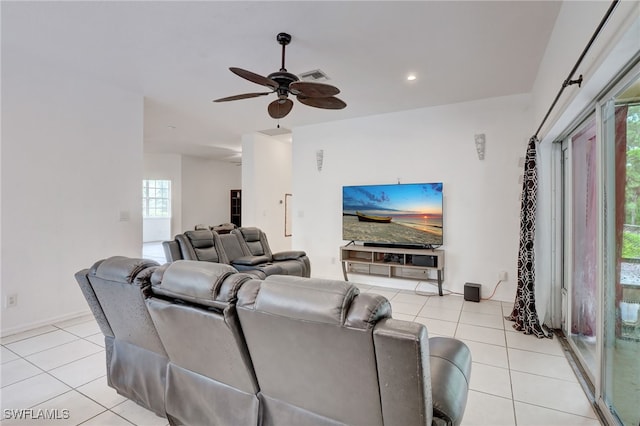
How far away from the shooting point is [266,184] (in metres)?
6.81

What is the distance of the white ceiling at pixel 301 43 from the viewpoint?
242cm

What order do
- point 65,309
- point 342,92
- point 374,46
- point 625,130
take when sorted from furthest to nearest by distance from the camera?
point 342,92 < point 65,309 < point 374,46 < point 625,130

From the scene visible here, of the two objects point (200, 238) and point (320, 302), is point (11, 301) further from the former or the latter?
point (320, 302)

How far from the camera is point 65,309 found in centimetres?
346

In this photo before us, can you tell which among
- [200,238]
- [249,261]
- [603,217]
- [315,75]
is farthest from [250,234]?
[603,217]

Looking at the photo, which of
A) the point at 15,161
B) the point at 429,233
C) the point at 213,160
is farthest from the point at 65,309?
the point at 213,160

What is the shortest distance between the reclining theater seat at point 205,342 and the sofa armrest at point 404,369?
620 millimetres

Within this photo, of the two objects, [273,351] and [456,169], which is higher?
[456,169]

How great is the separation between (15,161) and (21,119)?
42cm

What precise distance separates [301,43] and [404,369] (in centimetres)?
281

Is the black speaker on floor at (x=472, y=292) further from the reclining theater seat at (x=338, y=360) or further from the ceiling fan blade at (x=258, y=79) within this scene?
the ceiling fan blade at (x=258, y=79)

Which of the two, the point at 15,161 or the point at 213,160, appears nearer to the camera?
the point at 15,161

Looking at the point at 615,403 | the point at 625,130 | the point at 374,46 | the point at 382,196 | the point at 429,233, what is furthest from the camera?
the point at 382,196

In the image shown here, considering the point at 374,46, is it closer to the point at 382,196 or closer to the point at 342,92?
the point at 342,92
